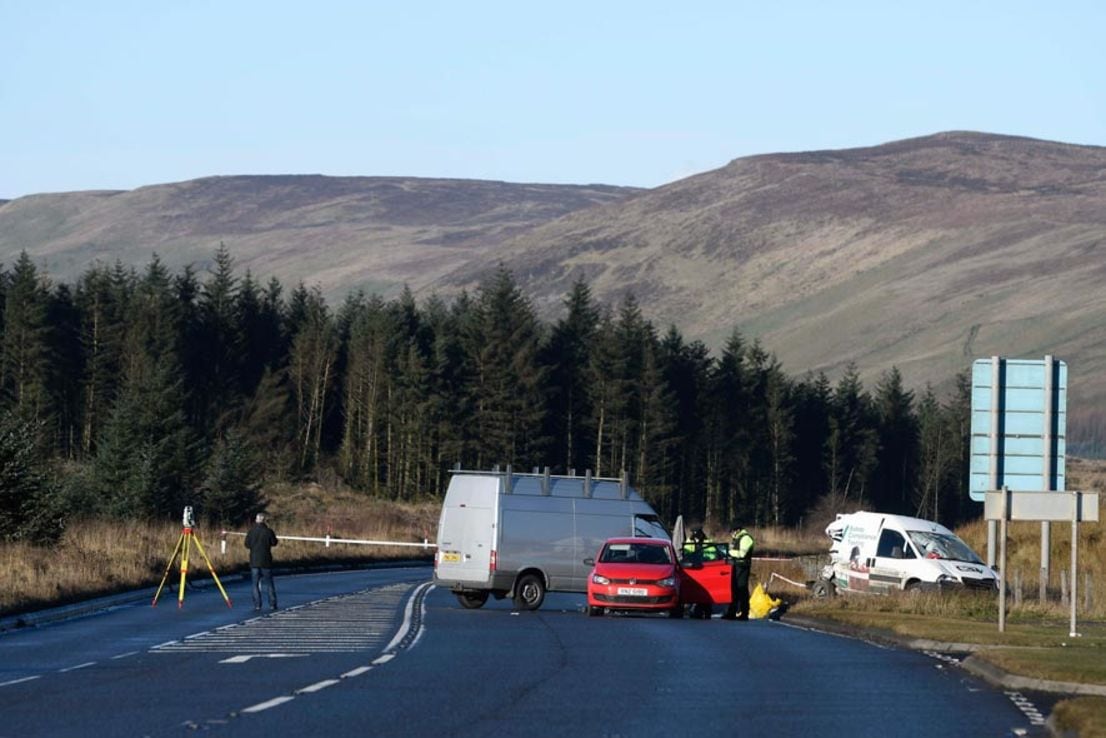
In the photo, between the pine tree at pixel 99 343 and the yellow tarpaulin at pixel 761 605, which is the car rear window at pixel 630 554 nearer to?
the yellow tarpaulin at pixel 761 605

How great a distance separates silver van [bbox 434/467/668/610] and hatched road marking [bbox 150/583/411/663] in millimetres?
1635

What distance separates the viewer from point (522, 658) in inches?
915

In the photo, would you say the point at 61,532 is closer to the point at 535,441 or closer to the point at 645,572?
the point at 645,572

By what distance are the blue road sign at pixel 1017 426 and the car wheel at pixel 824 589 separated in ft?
11.7

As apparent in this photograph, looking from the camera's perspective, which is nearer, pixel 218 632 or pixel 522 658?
pixel 522 658

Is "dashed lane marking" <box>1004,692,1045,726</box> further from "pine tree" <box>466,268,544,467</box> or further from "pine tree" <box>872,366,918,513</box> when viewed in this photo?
"pine tree" <box>872,366,918,513</box>

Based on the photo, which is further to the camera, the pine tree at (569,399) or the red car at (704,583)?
the pine tree at (569,399)

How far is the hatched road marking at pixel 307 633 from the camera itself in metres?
24.4

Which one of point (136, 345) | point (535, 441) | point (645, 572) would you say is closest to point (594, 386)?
point (535, 441)

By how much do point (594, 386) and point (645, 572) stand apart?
245 feet

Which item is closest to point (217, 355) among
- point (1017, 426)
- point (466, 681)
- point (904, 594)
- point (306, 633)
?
point (1017, 426)

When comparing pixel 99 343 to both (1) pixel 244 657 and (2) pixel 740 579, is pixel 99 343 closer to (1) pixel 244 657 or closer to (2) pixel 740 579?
(2) pixel 740 579

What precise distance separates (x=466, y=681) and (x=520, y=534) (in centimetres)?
1736

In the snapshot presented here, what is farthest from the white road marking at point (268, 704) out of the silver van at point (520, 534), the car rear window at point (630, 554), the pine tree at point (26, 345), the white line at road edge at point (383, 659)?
the pine tree at point (26, 345)
